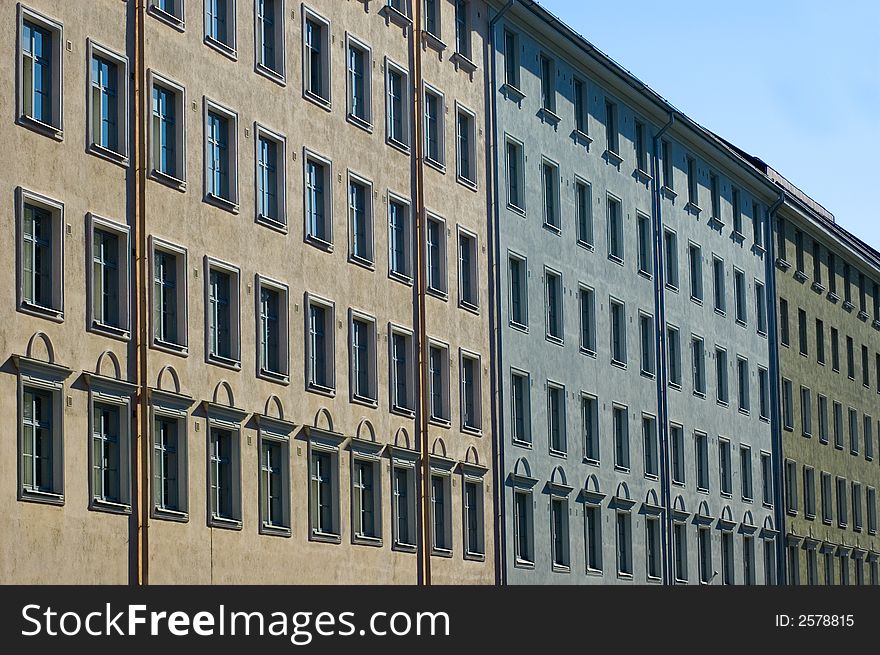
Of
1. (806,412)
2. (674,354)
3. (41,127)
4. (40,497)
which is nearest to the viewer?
(40,497)

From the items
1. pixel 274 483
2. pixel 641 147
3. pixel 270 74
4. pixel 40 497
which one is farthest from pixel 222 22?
pixel 641 147

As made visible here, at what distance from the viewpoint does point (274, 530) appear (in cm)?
4153

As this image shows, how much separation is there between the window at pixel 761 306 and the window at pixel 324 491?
30.2 m

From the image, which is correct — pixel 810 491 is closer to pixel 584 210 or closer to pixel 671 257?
pixel 671 257

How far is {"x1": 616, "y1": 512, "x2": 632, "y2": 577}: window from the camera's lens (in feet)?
190

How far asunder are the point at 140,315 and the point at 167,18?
19.6ft

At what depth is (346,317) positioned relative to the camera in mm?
45281

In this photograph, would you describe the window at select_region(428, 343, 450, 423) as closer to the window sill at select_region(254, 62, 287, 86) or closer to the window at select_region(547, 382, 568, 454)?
the window at select_region(547, 382, 568, 454)

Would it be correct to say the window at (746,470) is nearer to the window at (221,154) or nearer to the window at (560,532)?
the window at (560,532)

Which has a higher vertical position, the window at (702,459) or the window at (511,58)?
the window at (511,58)

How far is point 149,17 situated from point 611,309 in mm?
23057

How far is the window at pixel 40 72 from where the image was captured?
35.8 meters

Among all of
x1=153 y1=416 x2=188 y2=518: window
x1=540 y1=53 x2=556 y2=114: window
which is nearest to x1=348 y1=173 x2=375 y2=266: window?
x1=153 y1=416 x2=188 y2=518: window

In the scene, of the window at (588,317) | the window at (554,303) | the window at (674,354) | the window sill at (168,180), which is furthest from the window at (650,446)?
the window sill at (168,180)
